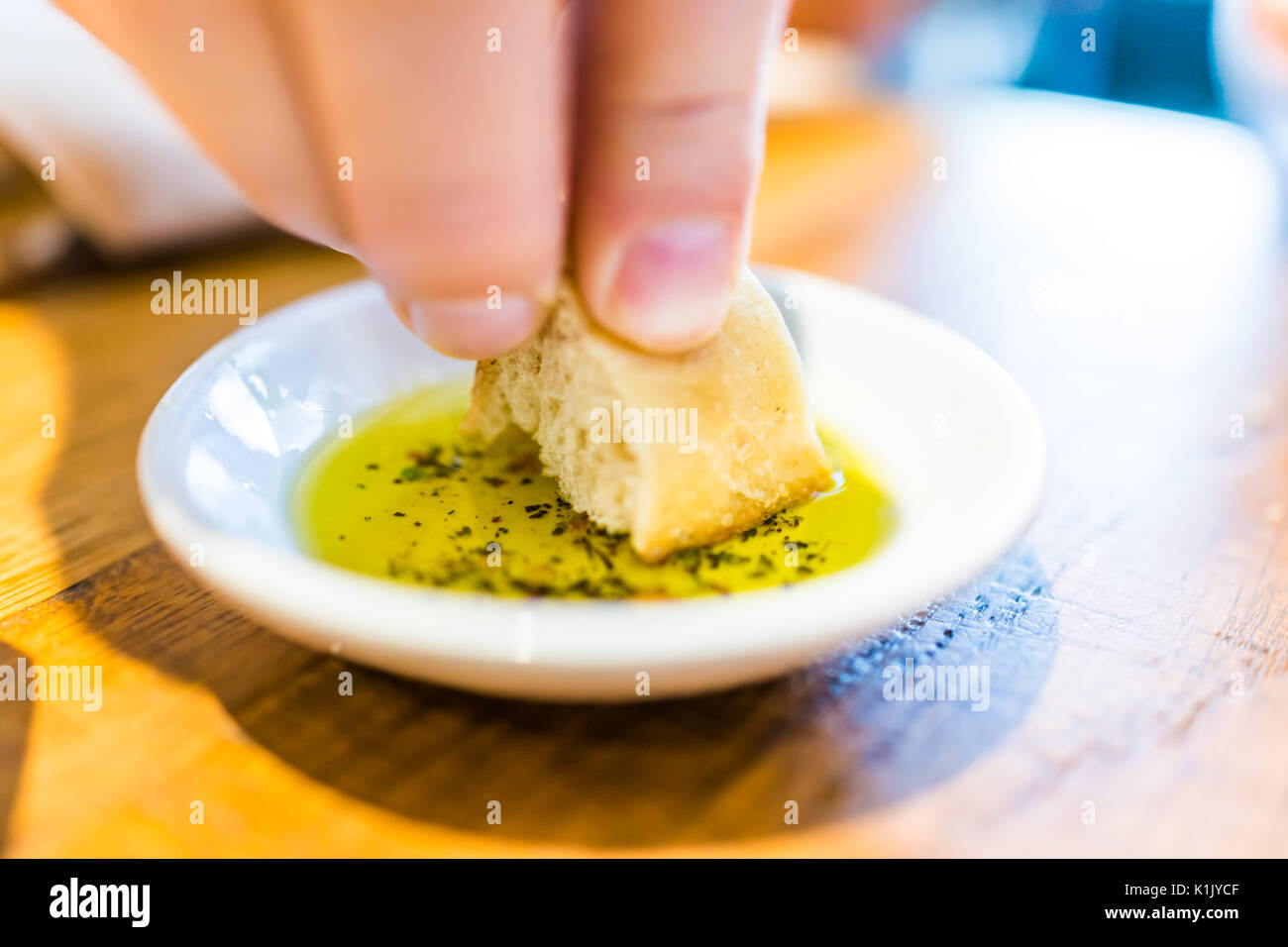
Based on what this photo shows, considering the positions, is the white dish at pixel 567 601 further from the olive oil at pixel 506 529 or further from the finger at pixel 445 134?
the finger at pixel 445 134

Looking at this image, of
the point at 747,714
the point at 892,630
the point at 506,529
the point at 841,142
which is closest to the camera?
the point at 747,714

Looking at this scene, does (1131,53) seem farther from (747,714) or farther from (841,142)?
(747,714)

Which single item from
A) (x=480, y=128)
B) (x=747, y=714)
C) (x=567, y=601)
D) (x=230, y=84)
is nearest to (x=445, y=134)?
(x=480, y=128)

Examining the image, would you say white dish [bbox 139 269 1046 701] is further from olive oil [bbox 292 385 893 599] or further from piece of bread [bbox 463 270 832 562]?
piece of bread [bbox 463 270 832 562]

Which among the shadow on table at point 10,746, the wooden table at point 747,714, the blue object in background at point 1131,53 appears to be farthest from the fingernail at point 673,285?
the blue object in background at point 1131,53
